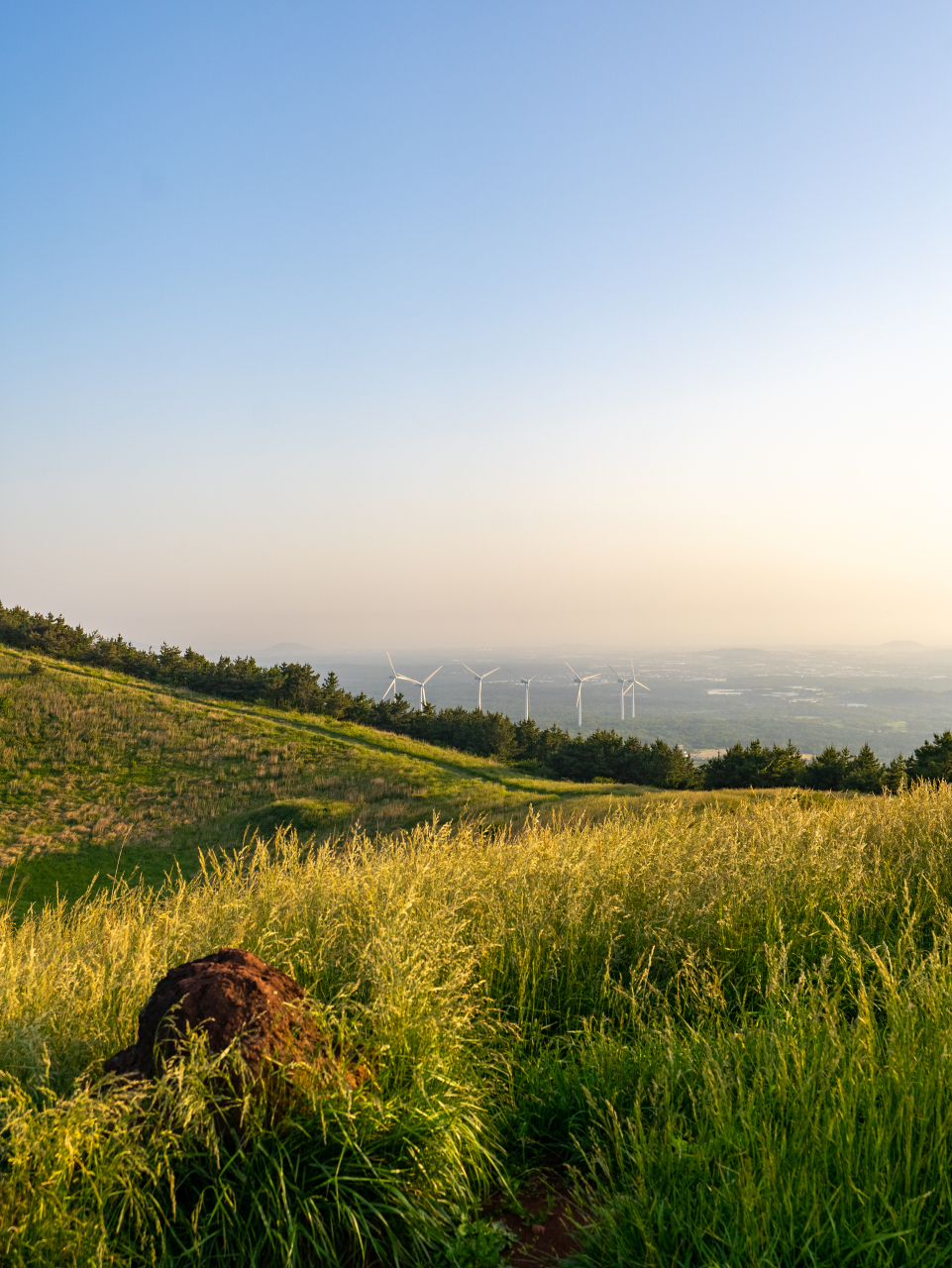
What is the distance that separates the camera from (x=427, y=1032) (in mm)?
3910

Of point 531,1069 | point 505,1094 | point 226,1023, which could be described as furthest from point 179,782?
point 226,1023

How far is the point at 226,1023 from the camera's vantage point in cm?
344

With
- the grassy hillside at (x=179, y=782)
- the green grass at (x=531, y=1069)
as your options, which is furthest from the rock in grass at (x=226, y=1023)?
the grassy hillside at (x=179, y=782)

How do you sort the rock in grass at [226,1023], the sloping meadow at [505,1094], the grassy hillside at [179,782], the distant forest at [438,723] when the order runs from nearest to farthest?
the sloping meadow at [505,1094], the rock in grass at [226,1023], the grassy hillside at [179,782], the distant forest at [438,723]

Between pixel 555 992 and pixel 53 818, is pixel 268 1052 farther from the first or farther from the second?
pixel 53 818

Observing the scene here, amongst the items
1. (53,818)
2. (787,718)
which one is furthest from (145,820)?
(787,718)

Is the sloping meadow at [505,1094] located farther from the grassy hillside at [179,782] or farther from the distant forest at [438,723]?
the distant forest at [438,723]

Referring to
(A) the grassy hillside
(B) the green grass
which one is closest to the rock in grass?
(B) the green grass

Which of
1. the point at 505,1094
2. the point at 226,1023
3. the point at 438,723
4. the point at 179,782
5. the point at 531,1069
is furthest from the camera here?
the point at 438,723

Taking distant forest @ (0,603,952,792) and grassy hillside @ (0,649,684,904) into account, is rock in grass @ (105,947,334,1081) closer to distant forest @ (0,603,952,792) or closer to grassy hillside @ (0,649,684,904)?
grassy hillside @ (0,649,684,904)

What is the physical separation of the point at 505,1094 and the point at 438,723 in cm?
4989

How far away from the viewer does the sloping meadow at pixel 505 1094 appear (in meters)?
2.79

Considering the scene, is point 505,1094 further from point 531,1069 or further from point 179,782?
point 179,782

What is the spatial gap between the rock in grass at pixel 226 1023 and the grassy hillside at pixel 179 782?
16378 millimetres
